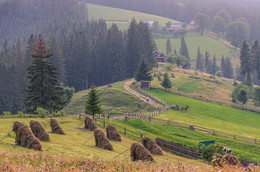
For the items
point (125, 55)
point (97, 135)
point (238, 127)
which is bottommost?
point (238, 127)

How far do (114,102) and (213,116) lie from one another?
78.6 ft

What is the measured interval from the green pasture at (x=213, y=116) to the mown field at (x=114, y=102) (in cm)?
764

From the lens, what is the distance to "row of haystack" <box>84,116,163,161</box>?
2694 centimetres

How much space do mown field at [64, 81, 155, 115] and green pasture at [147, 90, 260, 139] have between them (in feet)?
25.1

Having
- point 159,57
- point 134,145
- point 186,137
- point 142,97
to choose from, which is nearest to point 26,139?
point 134,145

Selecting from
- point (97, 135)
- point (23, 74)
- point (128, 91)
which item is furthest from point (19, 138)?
point (23, 74)

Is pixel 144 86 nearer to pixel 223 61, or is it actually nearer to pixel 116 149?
pixel 116 149

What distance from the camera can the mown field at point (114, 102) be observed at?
7481 cm

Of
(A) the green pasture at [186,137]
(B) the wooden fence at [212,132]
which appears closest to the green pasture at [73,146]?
(A) the green pasture at [186,137]

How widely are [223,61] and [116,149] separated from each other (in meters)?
157

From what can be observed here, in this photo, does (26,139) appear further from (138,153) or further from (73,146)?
(138,153)

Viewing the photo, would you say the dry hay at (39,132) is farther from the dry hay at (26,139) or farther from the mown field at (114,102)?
the mown field at (114,102)

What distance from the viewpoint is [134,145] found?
27.0 meters

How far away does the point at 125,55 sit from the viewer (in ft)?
403
